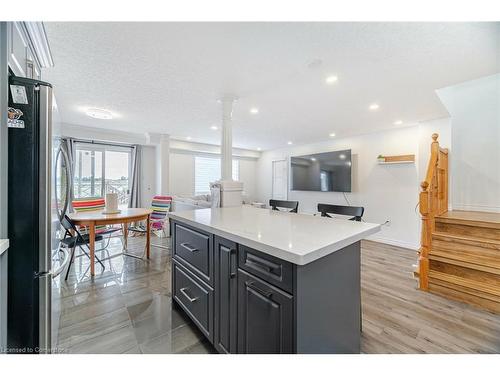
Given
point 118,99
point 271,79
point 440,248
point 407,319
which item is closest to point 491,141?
point 440,248

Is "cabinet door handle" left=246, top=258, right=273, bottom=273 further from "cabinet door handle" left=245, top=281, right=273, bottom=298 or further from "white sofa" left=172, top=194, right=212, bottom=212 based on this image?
"white sofa" left=172, top=194, right=212, bottom=212

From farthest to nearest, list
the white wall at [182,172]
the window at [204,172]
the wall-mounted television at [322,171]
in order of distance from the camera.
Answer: the window at [204,172], the white wall at [182,172], the wall-mounted television at [322,171]

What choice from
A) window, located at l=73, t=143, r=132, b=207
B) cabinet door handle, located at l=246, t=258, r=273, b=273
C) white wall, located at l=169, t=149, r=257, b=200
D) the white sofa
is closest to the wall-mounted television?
the white sofa

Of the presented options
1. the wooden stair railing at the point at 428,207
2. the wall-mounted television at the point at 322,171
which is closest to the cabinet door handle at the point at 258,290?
the wooden stair railing at the point at 428,207

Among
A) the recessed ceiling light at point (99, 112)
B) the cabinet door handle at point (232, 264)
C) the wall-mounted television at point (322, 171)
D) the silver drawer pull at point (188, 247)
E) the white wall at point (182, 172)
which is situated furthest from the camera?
the white wall at point (182, 172)

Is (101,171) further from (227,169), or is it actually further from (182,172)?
(227,169)

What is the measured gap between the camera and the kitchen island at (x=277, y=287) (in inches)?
36.1

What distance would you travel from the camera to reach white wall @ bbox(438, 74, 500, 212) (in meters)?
2.55

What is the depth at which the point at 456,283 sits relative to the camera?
6.99ft

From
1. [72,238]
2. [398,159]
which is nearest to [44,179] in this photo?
[72,238]

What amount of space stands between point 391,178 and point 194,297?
4.27 m

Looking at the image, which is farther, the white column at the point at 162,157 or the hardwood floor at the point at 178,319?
the white column at the point at 162,157

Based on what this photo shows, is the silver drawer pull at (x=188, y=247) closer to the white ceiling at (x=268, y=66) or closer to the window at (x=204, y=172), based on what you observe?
the white ceiling at (x=268, y=66)

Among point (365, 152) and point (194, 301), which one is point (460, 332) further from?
point (365, 152)
